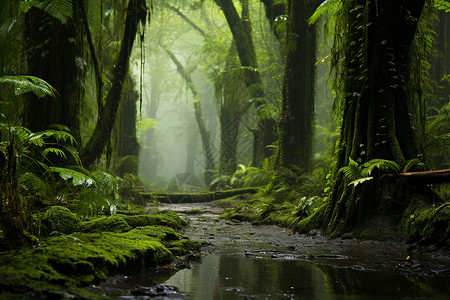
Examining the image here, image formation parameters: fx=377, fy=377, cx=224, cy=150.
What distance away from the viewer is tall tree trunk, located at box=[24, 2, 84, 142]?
5668mm

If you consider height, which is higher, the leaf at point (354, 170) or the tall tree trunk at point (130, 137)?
the tall tree trunk at point (130, 137)

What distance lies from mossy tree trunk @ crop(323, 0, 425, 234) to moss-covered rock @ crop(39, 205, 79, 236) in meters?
3.46

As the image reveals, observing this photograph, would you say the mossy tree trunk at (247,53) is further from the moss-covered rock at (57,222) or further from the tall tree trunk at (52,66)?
the moss-covered rock at (57,222)

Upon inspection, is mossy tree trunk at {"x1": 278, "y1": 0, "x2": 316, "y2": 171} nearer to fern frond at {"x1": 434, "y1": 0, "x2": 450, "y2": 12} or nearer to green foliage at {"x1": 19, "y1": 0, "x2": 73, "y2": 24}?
fern frond at {"x1": 434, "y1": 0, "x2": 450, "y2": 12}

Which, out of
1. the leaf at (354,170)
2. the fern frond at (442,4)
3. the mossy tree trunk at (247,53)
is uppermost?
the mossy tree trunk at (247,53)

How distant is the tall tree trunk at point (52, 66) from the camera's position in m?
5.67

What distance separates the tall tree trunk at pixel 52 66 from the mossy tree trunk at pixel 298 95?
6.13 metres

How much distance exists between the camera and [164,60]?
37.3 metres

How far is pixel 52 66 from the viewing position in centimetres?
580

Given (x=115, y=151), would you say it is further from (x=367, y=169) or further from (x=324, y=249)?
(x=367, y=169)

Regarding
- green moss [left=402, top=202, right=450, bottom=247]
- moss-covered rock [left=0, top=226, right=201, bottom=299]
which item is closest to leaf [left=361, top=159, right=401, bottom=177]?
green moss [left=402, top=202, right=450, bottom=247]

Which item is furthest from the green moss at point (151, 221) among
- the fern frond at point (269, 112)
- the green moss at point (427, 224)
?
the fern frond at point (269, 112)

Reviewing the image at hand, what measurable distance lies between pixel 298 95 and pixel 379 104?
538 cm

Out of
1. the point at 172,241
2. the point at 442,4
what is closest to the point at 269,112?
the point at 442,4
